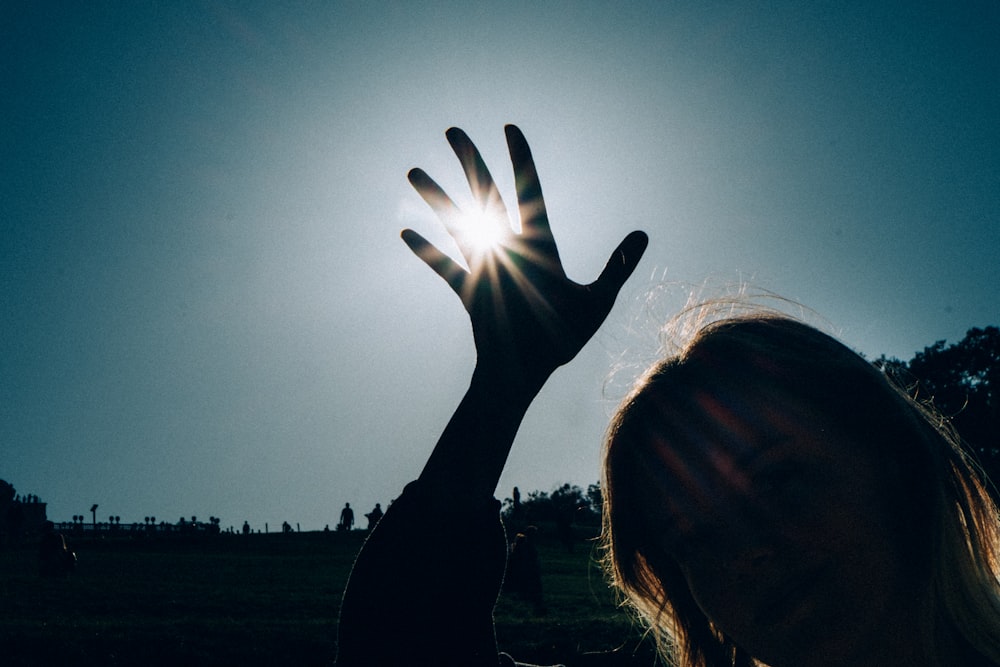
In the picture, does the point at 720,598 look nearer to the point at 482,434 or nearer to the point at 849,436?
the point at 849,436

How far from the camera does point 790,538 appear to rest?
5.75 ft

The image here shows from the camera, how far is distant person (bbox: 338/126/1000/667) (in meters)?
1.61

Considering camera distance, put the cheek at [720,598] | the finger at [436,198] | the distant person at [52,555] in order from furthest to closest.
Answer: the distant person at [52,555], the cheek at [720,598], the finger at [436,198]

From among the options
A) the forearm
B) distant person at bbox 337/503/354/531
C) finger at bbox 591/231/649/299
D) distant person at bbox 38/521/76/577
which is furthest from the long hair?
distant person at bbox 337/503/354/531

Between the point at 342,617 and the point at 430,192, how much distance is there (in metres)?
1.04

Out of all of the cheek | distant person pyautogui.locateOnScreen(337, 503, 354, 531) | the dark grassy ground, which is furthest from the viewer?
distant person pyautogui.locateOnScreen(337, 503, 354, 531)

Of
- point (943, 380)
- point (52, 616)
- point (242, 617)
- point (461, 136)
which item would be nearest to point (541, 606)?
point (242, 617)

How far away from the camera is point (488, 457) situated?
162 cm

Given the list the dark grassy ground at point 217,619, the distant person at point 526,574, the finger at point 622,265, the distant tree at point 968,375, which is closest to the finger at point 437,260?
the finger at point 622,265

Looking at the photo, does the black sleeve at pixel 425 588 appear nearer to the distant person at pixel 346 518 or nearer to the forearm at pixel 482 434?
the forearm at pixel 482 434

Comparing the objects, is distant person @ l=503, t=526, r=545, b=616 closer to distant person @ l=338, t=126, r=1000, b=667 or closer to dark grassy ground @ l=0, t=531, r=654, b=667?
dark grassy ground @ l=0, t=531, r=654, b=667

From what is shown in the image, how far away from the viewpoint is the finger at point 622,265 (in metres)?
1.63

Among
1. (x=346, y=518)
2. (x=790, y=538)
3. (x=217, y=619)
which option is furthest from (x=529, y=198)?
(x=346, y=518)

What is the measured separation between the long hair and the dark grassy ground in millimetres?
532
